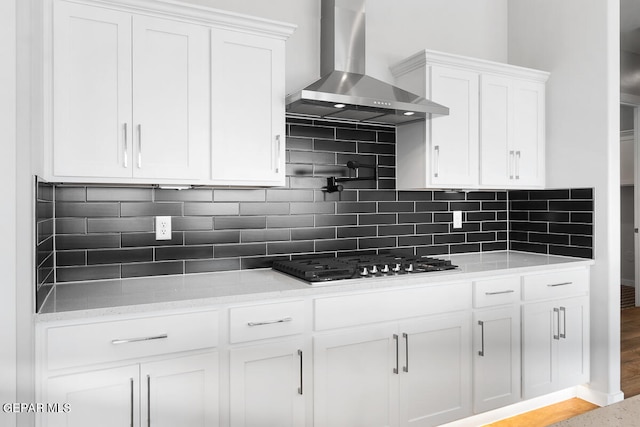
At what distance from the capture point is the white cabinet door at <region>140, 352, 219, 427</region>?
1.85 m

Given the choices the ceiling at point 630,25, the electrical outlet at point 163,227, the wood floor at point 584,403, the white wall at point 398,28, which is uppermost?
the ceiling at point 630,25

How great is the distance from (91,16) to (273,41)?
848 millimetres

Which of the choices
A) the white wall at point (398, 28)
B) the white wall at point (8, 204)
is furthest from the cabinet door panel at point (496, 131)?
the white wall at point (8, 204)

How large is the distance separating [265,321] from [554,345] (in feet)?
6.56

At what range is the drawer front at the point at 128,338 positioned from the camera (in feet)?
5.61

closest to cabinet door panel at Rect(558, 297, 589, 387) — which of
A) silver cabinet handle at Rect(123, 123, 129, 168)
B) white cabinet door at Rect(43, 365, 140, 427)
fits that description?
white cabinet door at Rect(43, 365, 140, 427)

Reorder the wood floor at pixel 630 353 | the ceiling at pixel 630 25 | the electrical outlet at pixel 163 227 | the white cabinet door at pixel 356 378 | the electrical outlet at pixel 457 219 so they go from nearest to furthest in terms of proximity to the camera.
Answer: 1. the white cabinet door at pixel 356 378
2. the electrical outlet at pixel 163 227
3. the wood floor at pixel 630 353
4. the electrical outlet at pixel 457 219
5. the ceiling at pixel 630 25

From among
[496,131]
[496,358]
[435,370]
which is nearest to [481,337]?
[496,358]

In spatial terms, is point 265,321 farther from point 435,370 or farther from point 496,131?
point 496,131

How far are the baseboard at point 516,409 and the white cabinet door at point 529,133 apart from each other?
4.71 ft

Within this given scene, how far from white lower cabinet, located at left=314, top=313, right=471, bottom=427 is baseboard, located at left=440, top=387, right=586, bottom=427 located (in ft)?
0.56

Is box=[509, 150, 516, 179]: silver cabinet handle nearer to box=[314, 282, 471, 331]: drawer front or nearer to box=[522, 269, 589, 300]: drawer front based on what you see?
box=[522, 269, 589, 300]: drawer front

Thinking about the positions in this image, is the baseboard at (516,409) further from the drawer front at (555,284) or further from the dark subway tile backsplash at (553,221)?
the dark subway tile backsplash at (553,221)

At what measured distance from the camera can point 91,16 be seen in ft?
6.57
